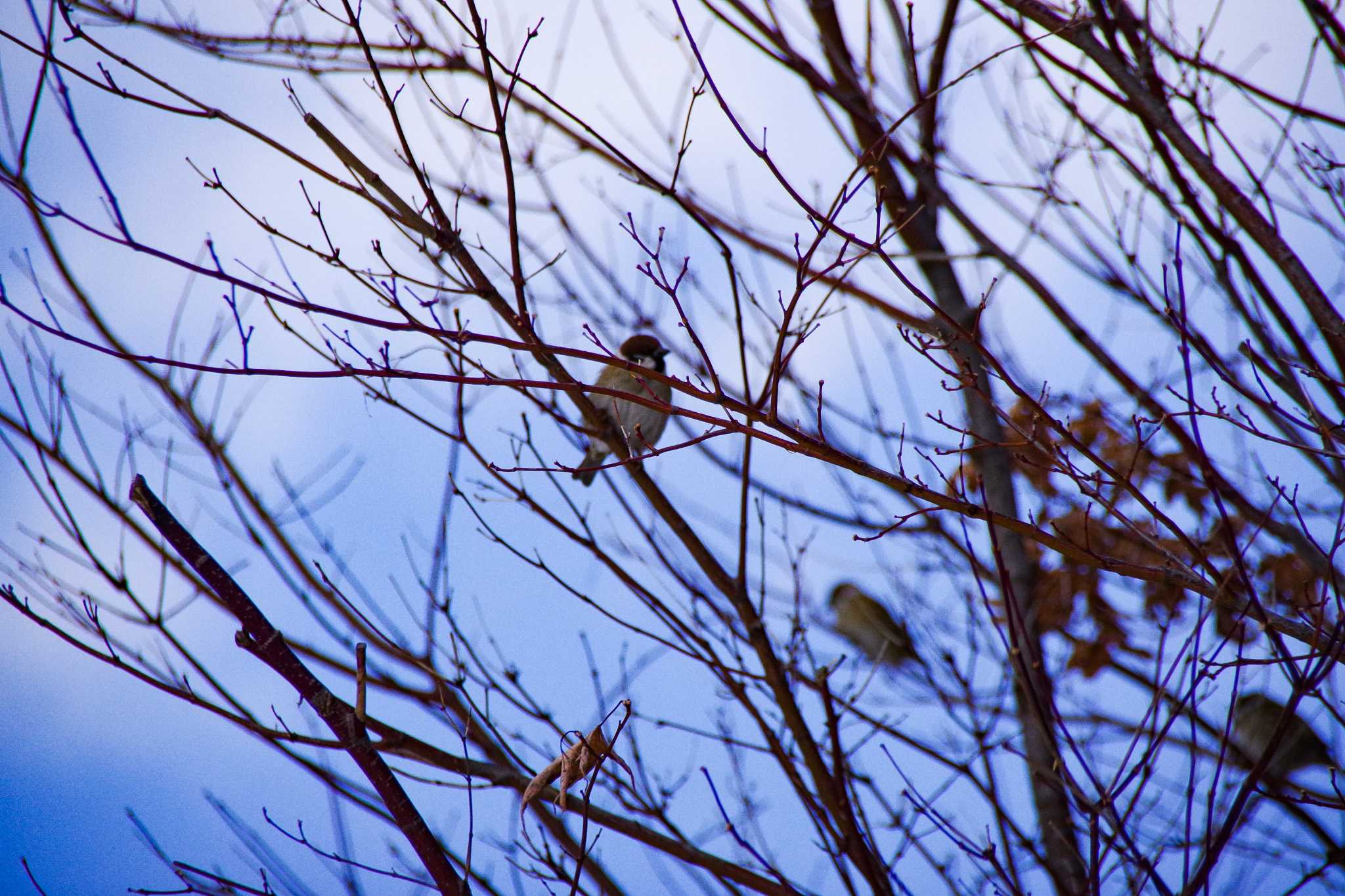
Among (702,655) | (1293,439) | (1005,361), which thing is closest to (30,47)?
(702,655)

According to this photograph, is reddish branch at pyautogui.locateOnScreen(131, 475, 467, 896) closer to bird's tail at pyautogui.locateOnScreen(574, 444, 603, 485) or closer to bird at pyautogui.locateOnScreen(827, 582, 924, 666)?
bird's tail at pyautogui.locateOnScreen(574, 444, 603, 485)

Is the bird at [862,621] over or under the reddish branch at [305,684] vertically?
over

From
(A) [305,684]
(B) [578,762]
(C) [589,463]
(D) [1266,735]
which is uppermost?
(D) [1266,735]

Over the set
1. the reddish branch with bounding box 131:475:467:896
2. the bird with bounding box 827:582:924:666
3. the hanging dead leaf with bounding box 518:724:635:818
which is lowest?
the reddish branch with bounding box 131:475:467:896

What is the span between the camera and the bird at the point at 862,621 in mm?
7570

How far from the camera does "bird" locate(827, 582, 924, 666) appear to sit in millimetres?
7570

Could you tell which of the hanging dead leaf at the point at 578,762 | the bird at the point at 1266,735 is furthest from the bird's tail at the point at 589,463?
the bird at the point at 1266,735

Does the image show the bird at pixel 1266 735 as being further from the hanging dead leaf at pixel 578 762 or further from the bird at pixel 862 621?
the hanging dead leaf at pixel 578 762

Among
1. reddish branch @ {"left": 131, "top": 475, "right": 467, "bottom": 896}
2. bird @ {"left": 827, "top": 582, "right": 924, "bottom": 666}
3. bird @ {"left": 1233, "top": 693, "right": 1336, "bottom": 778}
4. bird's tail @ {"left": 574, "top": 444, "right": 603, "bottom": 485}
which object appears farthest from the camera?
bird @ {"left": 827, "top": 582, "right": 924, "bottom": 666}

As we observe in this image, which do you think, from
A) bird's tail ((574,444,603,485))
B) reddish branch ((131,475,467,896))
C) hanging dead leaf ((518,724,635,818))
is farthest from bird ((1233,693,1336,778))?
reddish branch ((131,475,467,896))

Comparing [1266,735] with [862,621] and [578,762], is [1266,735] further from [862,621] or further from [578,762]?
[578,762]

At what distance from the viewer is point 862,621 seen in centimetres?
804

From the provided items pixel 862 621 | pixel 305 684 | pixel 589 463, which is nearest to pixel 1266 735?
pixel 862 621

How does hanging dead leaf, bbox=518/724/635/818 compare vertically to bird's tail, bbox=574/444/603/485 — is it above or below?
below
